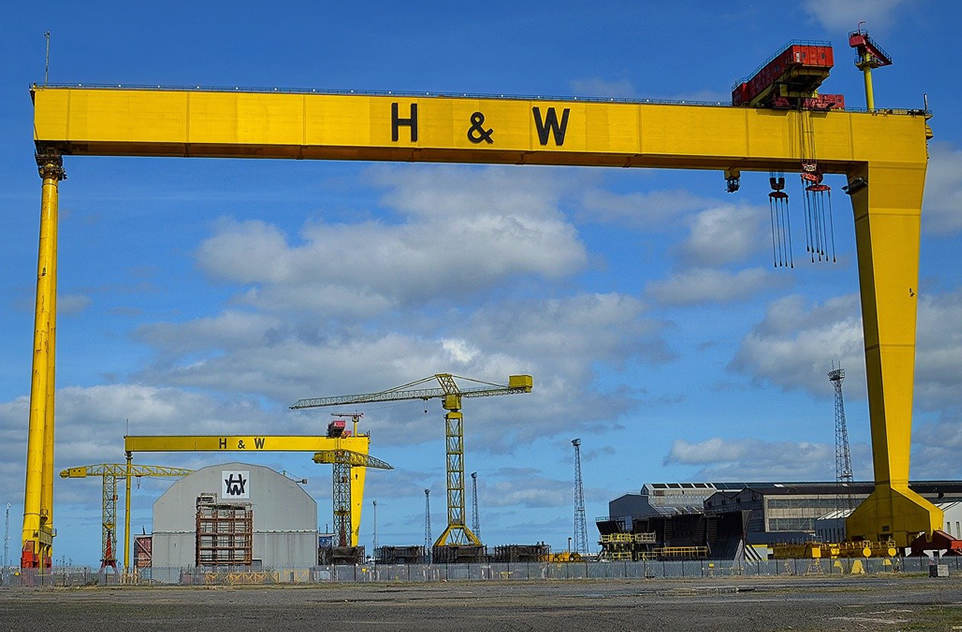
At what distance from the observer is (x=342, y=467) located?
300 ft

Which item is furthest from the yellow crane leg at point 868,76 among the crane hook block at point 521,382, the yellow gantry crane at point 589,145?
the crane hook block at point 521,382

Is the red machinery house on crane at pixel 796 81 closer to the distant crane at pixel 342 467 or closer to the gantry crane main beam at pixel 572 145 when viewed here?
the gantry crane main beam at pixel 572 145

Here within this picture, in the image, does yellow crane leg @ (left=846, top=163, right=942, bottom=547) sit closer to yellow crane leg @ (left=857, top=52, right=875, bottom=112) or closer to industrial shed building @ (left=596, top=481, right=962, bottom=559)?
yellow crane leg @ (left=857, top=52, right=875, bottom=112)

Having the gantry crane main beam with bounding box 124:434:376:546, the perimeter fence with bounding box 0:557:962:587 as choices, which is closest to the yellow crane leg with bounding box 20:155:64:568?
the perimeter fence with bounding box 0:557:962:587

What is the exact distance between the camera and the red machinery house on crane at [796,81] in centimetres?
3672

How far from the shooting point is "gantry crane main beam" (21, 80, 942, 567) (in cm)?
3444

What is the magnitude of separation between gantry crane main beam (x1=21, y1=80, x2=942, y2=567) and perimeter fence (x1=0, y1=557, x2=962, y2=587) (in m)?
2.36

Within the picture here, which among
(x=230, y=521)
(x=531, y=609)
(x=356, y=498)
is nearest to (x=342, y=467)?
(x=356, y=498)

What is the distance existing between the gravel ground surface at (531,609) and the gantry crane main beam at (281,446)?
49950mm

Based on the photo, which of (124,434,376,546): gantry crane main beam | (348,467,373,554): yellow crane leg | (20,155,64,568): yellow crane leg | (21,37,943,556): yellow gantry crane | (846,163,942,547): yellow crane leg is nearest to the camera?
(20,155,64,568): yellow crane leg

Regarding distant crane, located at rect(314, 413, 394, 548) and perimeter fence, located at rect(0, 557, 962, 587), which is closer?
perimeter fence, located at rect(0, 557, 962, 587)

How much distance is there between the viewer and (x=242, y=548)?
160ft

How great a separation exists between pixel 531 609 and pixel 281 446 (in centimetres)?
6410

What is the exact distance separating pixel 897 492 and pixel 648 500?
62.0 metres
